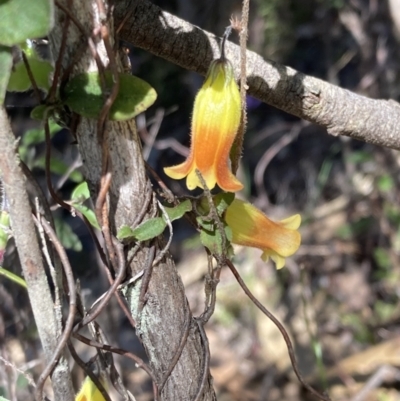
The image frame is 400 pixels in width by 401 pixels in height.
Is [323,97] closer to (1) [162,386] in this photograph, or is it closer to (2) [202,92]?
(2) [202,92]

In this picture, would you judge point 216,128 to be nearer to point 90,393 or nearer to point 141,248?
point 141,248

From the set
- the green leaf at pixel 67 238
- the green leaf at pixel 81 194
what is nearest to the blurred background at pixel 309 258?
the green leaf at pixel 67 238

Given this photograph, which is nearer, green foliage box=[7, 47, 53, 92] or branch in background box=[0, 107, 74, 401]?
branch in background box=[0, 107, 74, 401]

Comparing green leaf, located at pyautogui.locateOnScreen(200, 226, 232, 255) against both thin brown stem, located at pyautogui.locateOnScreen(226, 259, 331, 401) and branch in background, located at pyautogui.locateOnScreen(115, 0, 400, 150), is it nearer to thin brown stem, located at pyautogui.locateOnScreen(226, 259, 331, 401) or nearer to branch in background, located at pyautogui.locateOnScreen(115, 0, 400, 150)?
thin brown stem, located at pyautogui.locateOnScreen(226, 259, 331, 401)

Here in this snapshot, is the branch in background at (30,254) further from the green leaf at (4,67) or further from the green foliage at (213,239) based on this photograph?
the green foliage at (213,239)

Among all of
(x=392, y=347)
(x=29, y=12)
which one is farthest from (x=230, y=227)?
(x=392, y=347)

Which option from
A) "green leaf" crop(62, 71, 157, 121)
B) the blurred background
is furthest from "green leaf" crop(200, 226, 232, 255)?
the blurred background

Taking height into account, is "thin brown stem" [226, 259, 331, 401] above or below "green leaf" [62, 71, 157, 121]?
below
